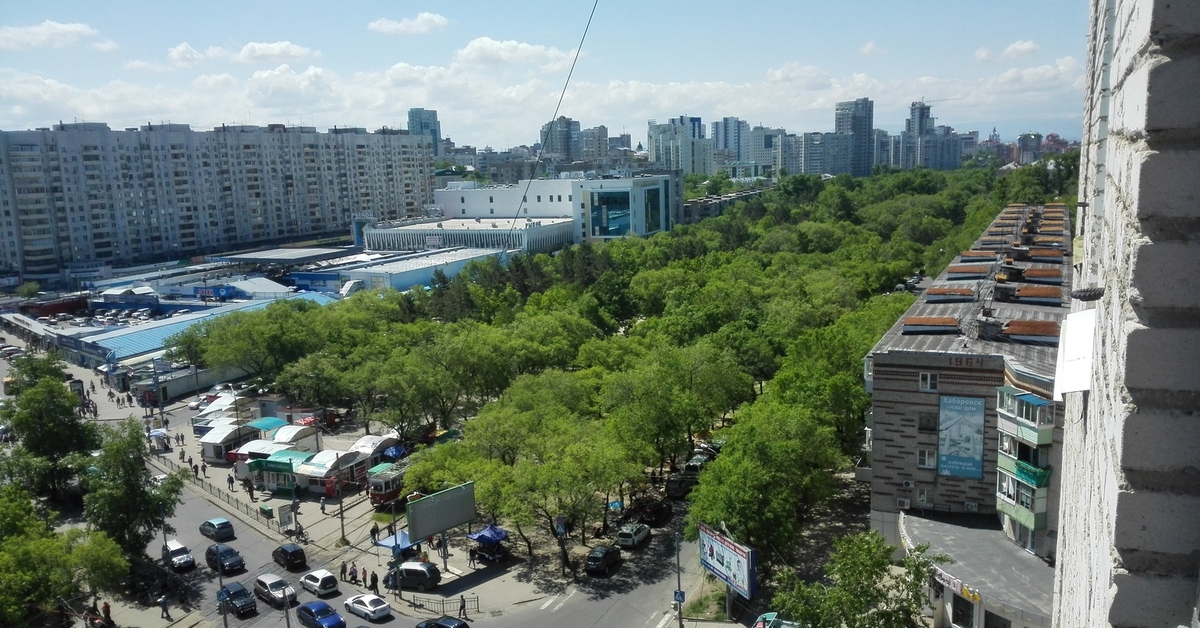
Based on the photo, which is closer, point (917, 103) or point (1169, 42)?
point (1169, 42)

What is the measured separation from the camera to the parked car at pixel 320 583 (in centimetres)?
1869

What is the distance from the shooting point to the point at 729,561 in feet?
53.1

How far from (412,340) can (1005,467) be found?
990 inches

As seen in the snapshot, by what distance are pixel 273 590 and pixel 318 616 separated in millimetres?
2144

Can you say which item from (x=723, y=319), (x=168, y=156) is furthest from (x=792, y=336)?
(x=168, y=156)

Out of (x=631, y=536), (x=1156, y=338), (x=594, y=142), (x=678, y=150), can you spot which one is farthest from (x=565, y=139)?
(x=1156, y=338)

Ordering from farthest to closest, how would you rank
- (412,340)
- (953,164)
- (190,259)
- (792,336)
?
(953,164)
(190,259)
(412,340)
(792,336)

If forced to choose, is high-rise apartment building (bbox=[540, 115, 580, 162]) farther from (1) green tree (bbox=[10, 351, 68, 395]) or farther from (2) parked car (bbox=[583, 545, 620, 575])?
(2) parked car (bbox=[583, 545, 620, 575])

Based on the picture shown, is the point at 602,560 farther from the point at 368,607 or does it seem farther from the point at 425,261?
the point at 425,261

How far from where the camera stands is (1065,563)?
13.7 ft

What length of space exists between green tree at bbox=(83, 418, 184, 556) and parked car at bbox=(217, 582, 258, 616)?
10.6 feet

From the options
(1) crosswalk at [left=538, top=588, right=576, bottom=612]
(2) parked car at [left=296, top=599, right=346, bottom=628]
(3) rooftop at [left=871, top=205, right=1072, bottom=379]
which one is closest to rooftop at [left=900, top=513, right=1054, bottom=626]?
(3) rooftop at [left=871, top=205, right=1072, bottom=379]

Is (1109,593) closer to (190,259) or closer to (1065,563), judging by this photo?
(1065,563)

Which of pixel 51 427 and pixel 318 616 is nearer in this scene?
pixel 318 616
